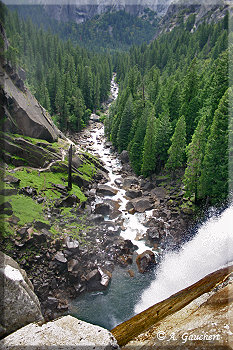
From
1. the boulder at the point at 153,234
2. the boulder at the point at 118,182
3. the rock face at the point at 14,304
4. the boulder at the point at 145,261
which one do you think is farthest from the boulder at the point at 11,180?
the rock face at the point at 14,304

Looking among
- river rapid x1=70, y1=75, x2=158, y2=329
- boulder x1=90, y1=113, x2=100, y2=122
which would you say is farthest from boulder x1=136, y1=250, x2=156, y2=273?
boulder x1=90, y1=113, x2=100, y2=122

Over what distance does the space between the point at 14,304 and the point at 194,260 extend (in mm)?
20482

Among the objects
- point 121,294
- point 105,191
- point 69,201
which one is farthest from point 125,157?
point 121,294

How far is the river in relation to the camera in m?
19.7

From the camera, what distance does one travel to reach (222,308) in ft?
27.1

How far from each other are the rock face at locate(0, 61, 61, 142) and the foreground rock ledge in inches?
1350

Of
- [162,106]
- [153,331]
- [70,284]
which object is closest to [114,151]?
[162,106]

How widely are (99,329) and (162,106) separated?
48.9 metres

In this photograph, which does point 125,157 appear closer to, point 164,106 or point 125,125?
point 125,125

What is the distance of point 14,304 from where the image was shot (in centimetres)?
870

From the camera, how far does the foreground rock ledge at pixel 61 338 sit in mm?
7238

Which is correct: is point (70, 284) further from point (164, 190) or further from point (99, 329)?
point (164, 190)

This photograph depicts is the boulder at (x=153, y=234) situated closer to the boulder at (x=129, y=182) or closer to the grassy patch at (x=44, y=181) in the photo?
the grassy patch at (x=44, y=181)

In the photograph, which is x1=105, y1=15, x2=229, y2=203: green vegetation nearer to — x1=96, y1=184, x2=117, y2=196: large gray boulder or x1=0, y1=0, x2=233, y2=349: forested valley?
x1=0, y1=0, x2=233, y2=349: forested valley
